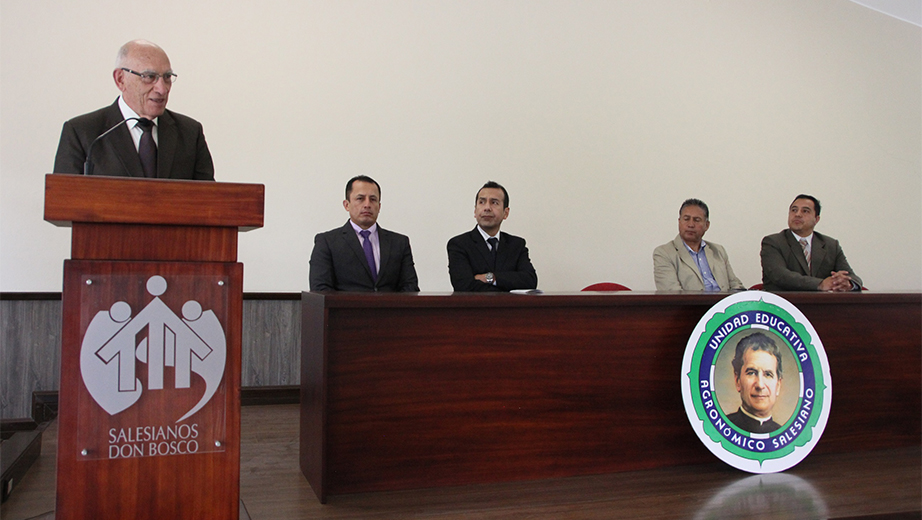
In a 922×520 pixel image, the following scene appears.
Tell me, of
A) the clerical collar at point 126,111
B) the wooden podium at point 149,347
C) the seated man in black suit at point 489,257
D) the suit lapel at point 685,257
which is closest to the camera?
the wooden podium at point 149,347

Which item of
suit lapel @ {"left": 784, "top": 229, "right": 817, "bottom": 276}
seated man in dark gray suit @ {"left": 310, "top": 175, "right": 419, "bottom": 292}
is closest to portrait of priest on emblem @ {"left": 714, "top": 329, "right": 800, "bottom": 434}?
seated man in dark gray suit @ {"left": 310, "top": 175, "right": 419, "bottom": 292}

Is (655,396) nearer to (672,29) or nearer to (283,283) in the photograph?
(283,283)

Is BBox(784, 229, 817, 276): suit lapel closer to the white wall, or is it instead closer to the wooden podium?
the white wall

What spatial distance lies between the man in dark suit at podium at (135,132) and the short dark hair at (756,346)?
197 cm

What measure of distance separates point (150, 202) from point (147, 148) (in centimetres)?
76

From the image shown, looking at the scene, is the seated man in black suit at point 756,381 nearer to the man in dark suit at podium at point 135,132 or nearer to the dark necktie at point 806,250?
the dark necktie at point 806,250

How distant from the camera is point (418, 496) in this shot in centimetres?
199

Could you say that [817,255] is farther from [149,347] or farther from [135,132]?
[149,347]

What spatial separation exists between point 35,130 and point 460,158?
2.41 meters

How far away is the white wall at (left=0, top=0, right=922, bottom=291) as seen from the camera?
3574 millimetres

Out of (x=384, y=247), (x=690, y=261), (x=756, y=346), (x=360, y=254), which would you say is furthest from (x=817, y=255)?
(x=360, y=254)

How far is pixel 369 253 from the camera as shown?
10.8 ft

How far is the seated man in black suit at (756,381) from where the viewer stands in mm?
2275

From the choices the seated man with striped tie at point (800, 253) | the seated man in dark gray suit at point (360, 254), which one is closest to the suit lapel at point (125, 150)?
the seated man in dark gray suit at point (360, 254)
